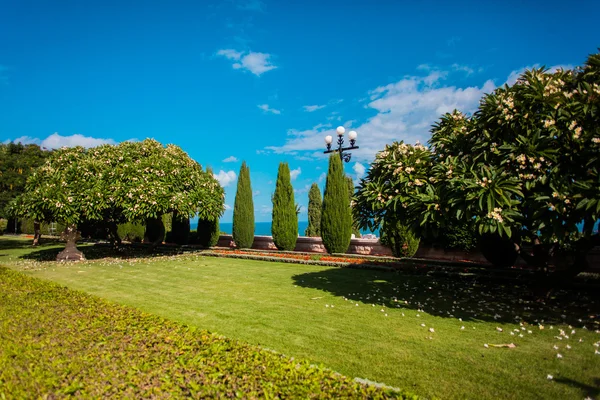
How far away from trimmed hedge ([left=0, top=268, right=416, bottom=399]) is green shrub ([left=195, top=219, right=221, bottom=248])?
1568cm

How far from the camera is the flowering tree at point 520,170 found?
205 inches

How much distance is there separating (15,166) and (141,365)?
72.5ft

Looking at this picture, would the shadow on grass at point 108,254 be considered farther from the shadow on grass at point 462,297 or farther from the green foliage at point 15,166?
the shadow on grass at point 462,297

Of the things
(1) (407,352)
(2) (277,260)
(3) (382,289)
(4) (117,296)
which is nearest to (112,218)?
(2) (277,260)

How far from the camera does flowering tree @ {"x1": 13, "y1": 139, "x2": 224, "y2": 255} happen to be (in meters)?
12.9

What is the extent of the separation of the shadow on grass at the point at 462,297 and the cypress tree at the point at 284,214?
7.57m

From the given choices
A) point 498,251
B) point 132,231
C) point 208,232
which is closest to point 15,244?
point 132,231

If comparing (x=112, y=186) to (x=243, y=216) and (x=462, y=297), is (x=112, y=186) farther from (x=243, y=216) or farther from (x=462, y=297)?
(x=462, y=297)

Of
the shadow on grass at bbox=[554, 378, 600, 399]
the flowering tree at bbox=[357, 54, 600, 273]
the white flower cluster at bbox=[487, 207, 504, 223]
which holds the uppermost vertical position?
the flowering tree at bbox=[357, 54, 600, 273]

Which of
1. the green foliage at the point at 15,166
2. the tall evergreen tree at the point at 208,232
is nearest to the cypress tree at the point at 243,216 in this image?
the tall evergreen tree at the point at 208,232

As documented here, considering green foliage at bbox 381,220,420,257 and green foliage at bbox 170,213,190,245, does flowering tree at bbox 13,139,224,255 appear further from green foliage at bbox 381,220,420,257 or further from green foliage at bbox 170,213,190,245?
green foliage at bbox 381,220,420,257

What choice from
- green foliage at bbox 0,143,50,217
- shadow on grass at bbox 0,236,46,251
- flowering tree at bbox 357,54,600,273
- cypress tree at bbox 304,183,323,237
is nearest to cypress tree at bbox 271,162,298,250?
cypress tree at bbox 304,183,323,237

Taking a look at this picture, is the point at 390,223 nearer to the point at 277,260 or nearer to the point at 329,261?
the point at 329,261

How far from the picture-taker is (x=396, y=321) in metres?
5.97
